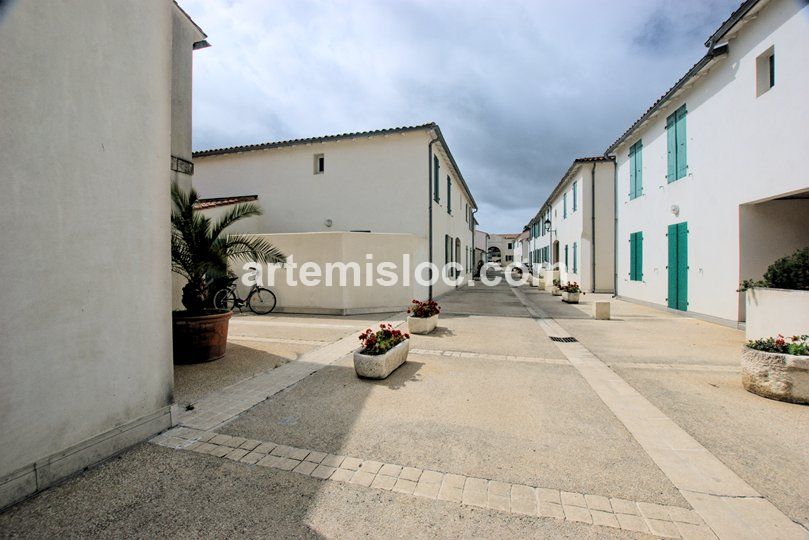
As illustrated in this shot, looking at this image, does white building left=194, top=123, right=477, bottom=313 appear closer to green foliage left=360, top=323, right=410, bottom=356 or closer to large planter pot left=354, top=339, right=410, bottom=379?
green foliage left=360, top=323, right=410, bottom=356

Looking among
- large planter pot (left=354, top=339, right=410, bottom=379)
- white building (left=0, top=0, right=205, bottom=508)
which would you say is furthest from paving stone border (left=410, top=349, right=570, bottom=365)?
white building (left=0, top=0, right=205, bottom=508)

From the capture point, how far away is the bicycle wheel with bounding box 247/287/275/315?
10094 millimetres

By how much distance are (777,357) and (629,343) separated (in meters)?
2.84

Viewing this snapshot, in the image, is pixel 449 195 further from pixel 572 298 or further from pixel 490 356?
pixel 490 356

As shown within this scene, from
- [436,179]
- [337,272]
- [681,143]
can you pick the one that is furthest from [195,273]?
[681,143]

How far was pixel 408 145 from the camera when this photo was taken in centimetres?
1177

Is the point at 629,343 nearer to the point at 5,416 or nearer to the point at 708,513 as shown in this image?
the point at 708,513

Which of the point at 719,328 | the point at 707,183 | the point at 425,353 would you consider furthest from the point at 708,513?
the point at 707,183

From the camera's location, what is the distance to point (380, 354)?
4.53 metres

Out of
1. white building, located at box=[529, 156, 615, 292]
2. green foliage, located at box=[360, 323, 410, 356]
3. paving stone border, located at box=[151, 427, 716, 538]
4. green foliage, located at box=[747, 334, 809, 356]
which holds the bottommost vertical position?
paving stone border, located at box=[151, 427, 716, 538]

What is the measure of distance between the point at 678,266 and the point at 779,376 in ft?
21.7

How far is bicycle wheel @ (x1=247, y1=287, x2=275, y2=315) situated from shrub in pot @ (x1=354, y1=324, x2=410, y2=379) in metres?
6.23

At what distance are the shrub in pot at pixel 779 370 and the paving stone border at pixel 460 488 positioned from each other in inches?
108

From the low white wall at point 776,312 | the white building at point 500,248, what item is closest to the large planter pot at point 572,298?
the low white wall at point 776,312
